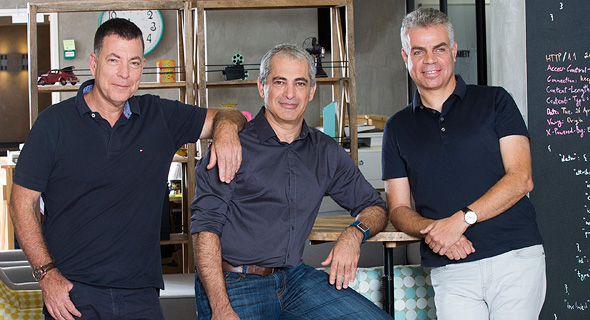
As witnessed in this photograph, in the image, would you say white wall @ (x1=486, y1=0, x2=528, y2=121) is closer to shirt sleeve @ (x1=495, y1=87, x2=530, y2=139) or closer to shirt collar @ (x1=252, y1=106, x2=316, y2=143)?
shirt sleeve @ (x1=495, y1=87, x2=530, y2=139)

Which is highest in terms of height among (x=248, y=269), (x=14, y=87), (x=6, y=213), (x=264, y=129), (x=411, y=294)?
(x=14, y=87)

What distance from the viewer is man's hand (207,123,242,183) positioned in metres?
2.30

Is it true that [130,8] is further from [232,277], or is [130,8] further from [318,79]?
[232,277]

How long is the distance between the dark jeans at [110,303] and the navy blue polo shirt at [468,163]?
107 cm

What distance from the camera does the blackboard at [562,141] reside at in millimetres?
2773

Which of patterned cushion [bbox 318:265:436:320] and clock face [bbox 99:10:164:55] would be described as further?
clock face [bbox 99:10:164:55]

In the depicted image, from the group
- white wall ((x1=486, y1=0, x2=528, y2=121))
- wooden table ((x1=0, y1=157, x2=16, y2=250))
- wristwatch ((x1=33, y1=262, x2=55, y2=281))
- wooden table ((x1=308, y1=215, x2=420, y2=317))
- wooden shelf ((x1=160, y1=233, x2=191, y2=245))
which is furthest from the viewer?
wooden table ((x1=0, y1=157, x2=16, y2=250))

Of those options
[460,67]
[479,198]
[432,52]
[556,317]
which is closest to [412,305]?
[556,317]

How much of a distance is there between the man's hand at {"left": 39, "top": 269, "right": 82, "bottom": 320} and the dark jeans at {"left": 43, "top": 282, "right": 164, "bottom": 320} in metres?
0.06

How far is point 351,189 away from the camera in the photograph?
258 cm

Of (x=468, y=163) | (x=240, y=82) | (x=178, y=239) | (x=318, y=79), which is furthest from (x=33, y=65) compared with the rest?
(x=468, y=163)

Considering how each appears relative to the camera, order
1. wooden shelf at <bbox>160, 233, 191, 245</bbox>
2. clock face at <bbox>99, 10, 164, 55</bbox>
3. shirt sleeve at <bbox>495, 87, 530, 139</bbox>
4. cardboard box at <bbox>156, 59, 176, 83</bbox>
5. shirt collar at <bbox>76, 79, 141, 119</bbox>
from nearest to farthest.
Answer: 1. shirt collar at <bbox>76, 79, 141, 119</bbox>
2. shirt sleeve at <bbox>495, 87, 530, 139</bbox>
3. wooden shelf at <bbox>160, 233, 191, 245</bbox>
4. cardboard box at <bbox>156, 59, 176, 83</bbox>
5. clock face at <bbox>99, 10, 164, 55</bbox>

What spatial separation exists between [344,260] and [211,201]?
53cm

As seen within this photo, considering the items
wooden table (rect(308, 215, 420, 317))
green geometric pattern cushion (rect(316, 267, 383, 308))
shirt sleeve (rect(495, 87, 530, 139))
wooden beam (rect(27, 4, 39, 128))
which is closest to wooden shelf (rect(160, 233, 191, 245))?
wooden beam (rect(27, 4, 39, 128))
